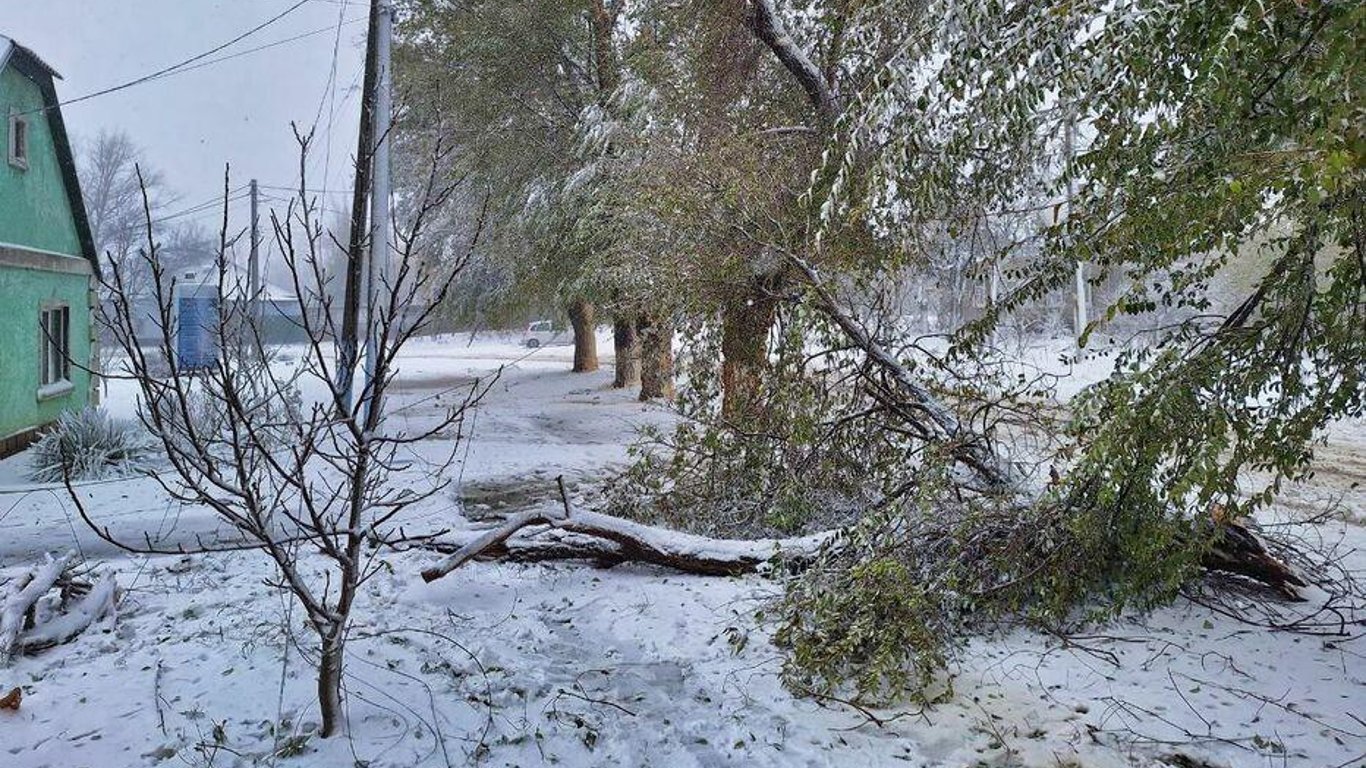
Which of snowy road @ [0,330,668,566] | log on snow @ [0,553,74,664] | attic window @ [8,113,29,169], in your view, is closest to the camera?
log on snow @ [0,553,74,664]

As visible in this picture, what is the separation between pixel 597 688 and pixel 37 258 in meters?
10.1

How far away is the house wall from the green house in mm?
12

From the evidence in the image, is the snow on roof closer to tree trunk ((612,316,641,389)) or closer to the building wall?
the building wall

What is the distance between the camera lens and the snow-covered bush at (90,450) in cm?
793

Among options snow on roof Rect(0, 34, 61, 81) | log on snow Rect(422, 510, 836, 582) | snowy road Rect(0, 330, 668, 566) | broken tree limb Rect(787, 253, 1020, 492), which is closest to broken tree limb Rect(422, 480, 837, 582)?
log on snow Rect(422, 510, 836, 582)

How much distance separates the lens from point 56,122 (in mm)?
10133

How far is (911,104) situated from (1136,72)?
2.87 ft

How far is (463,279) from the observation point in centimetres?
1517

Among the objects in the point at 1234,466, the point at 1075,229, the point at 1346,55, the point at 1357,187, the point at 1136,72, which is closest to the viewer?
the point at 1346,55

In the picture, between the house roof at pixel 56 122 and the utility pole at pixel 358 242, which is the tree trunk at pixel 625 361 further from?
the house roof at pixel 56 122

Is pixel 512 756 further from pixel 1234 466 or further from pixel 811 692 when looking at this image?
pixel 1234 466

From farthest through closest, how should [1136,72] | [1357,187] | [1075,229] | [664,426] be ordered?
[664,426] → [1075,229] → [1136,72] → [1357,187]

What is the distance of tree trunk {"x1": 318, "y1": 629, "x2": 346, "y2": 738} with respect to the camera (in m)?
2.88

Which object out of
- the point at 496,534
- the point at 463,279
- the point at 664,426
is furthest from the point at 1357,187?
the point at 463,279
